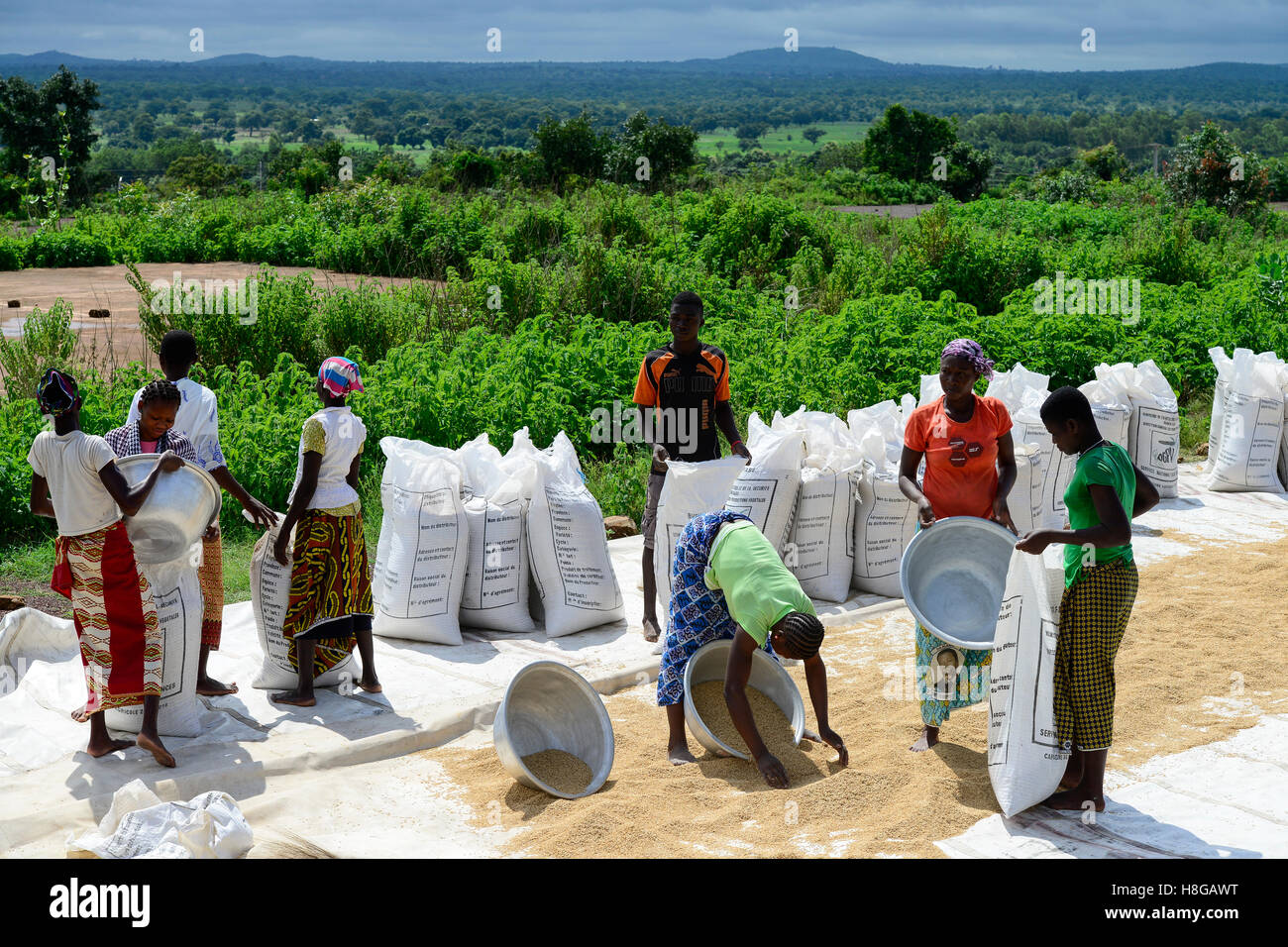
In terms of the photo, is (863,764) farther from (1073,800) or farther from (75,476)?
(75,476)

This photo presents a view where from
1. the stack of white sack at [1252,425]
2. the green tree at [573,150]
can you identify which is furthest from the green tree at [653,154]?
the stack of white sack at [1252,425]

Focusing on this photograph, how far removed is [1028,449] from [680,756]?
10.1ft

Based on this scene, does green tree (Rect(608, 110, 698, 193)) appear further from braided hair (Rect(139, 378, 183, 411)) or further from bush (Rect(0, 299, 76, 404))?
braided hair (Rect(139, 378, 183, 411))

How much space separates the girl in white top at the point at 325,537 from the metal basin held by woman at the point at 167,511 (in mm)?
413

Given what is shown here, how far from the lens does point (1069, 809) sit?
3.56 meters

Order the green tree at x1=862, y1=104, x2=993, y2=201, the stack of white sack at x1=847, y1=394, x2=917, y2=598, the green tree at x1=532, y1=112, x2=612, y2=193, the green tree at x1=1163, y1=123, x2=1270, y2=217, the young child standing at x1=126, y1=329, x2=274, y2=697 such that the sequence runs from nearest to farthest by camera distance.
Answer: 1. the young child standing at x1=126, y1=329, x2=274, y2=697
2. the stack of white sack at x1=847, y1=394, x2=917, y2=598
3. the green tree at x1=1163, y1=123, x2=1270, y2=217
4. the green tree at x1=532, y1=112, x2=612, y2=193
5. the green tree at x1=862, y1=104, x2=993, y2=201

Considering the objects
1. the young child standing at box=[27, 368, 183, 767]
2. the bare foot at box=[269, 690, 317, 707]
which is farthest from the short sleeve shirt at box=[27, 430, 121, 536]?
the bare foot at box=[269, 690, 317, 707]

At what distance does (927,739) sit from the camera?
4.10 m

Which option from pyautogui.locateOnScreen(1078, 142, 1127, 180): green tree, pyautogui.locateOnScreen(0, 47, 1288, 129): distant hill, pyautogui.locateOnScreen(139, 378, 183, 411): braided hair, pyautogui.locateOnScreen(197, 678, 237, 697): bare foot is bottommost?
pyautogui.locateOnScreen(197, 678, 237, 697): bare foot

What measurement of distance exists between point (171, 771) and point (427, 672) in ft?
3.93

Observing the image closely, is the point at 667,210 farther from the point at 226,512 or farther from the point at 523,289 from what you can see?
the point at 226,512

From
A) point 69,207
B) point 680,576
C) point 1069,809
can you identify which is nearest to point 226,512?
point 680,576

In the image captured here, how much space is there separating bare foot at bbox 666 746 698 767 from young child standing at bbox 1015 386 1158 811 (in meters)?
1.16

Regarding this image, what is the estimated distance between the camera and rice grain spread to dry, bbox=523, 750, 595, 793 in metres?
3.88
